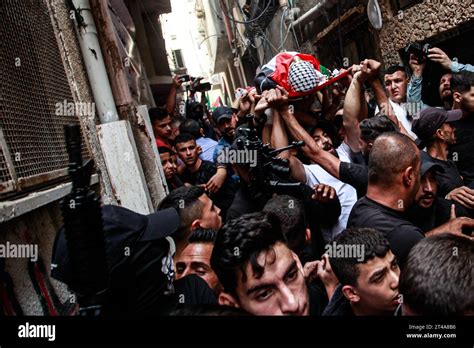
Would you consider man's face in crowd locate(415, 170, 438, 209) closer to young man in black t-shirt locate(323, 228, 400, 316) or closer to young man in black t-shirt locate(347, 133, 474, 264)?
young man in black t-shirt locate(347, 133, 474, 264)

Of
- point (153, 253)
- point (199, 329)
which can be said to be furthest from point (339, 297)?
point (199, 329)

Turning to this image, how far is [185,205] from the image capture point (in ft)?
8.10

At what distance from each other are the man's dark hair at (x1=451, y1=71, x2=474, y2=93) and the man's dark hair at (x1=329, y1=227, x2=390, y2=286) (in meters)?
1.81

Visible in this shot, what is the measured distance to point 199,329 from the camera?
886 millimetres

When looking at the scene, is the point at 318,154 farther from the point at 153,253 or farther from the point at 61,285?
the point at 61,285

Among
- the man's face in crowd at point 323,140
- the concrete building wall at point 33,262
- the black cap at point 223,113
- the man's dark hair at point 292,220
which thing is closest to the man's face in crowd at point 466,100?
the man's face in crowd at point 323,140

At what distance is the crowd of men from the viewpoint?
134cm

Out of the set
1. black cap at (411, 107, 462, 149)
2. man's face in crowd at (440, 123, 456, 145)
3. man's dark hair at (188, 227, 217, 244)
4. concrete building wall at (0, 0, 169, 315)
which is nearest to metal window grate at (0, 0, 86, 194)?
concrete building wall at (0, 0, 169, 315)

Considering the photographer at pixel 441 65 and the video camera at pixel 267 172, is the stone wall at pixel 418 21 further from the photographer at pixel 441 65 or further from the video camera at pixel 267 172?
the video camera at pixel 267 172

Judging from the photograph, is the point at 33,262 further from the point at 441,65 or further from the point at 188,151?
the point at 441,65

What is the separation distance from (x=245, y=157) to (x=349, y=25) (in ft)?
16.6

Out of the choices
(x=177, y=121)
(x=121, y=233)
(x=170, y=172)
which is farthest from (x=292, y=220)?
(x=177, y=121)

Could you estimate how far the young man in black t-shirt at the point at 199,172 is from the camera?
141 inches

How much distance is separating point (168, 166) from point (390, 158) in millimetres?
2752
